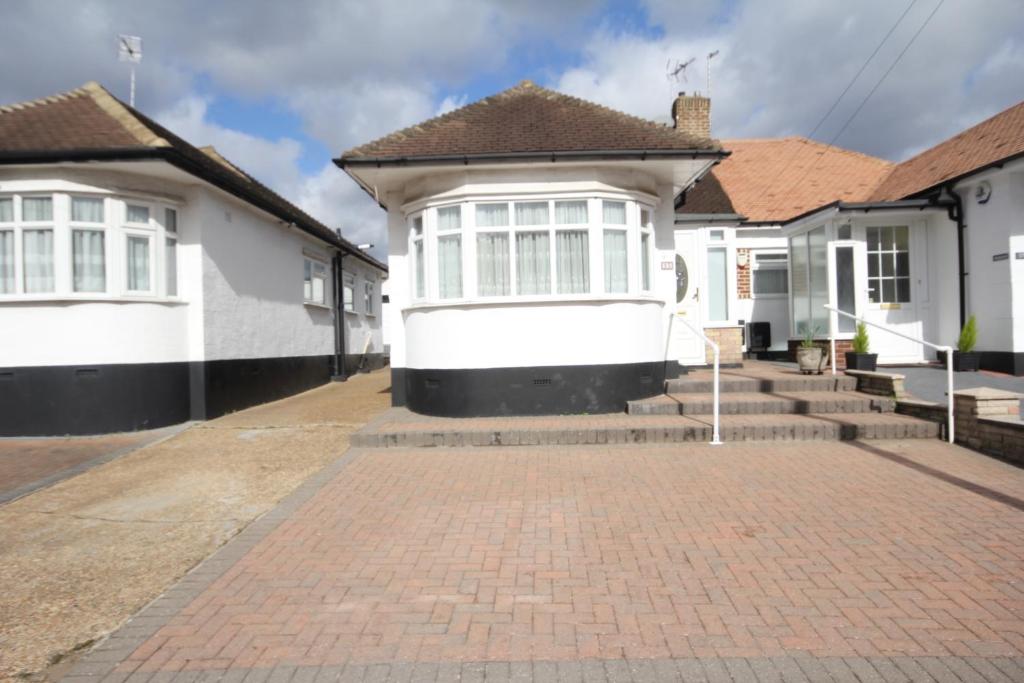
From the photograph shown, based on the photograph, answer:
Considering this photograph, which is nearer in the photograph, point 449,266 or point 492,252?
point 492,252

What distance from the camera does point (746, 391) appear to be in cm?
962

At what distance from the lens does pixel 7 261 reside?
947 centimetres

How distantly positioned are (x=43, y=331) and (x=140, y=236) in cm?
198

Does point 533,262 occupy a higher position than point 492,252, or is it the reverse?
point 492,252

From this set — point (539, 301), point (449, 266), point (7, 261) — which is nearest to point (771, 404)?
point (539, 301)

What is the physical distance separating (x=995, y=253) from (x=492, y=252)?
9226 millimetres

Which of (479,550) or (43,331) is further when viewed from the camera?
(43,331)

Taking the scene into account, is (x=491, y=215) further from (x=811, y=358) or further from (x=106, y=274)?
(x=106, y=274)

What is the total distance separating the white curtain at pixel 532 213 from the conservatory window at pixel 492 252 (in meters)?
0.20

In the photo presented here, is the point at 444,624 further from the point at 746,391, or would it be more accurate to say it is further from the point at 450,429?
the point at 746,391

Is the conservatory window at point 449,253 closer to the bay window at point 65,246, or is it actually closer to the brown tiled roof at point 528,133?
the brown tiled roof at point 528,133

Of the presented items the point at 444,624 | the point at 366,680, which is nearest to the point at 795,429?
the point at 444,624

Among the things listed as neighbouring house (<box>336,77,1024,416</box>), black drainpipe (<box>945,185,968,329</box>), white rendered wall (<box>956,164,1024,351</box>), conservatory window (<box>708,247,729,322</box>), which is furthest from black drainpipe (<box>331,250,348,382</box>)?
white rendered wall (<box>956,164,1024,351</box>)

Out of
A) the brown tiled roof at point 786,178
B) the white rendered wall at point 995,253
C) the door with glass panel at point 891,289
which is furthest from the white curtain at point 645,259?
the white rendered wall at point 995,253
